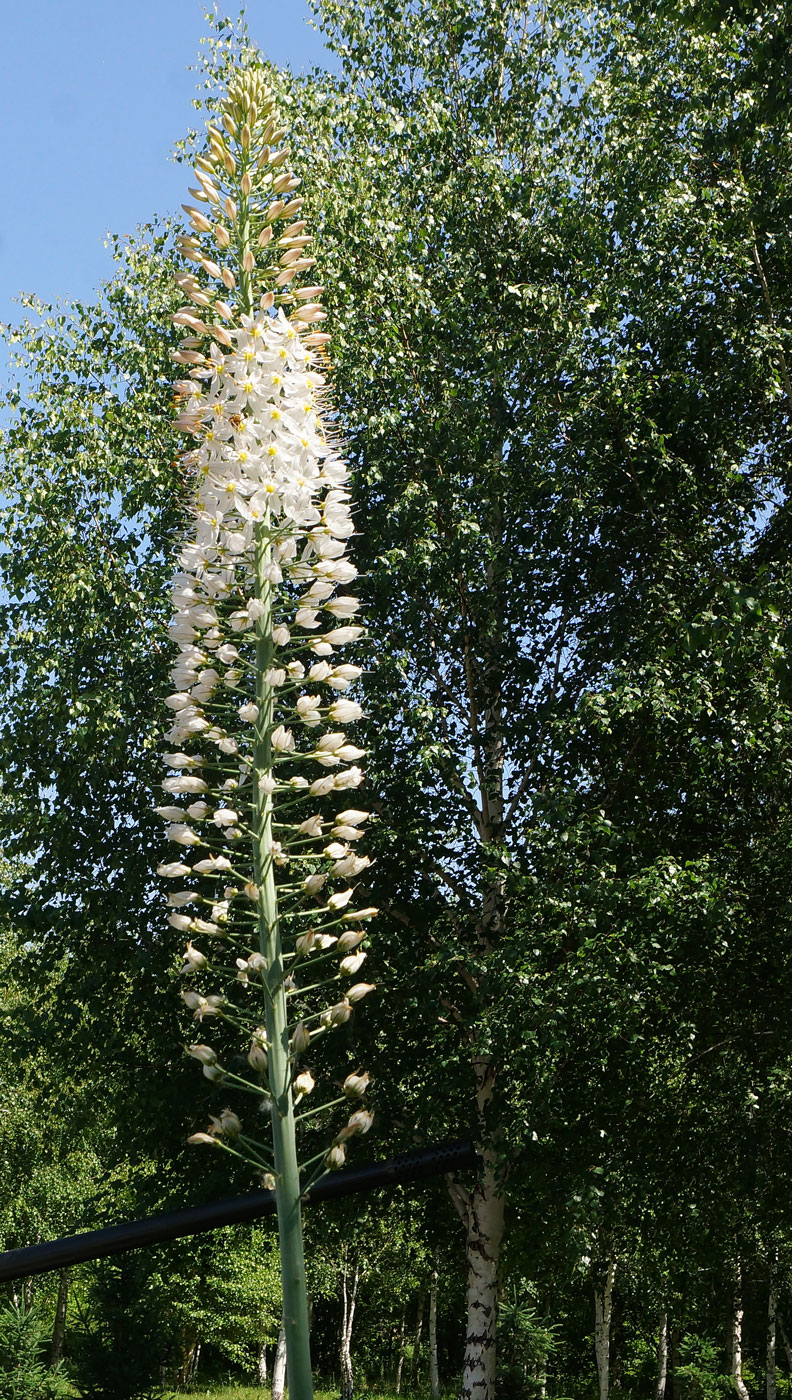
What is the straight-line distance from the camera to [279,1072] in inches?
91.3

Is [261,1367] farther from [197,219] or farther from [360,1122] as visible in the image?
[197,219]

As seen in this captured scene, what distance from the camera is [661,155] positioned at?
32.9ft

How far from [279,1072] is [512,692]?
8493mm

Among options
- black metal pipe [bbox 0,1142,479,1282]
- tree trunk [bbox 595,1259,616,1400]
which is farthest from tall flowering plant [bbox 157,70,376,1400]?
tree trunk [bbox 595,1259,616,1400]

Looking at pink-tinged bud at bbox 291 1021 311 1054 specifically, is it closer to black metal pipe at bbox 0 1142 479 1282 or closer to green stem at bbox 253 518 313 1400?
green stem at bbox 253 518 313 1400

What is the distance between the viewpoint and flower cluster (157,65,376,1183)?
246cm

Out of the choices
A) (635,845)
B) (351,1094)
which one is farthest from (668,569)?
(351,1094)

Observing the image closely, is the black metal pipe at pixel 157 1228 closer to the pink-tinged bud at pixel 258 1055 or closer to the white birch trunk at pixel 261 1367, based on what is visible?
the pink-tinged bud at pixel 258 1055

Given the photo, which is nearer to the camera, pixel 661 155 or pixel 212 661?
pixel 212 661

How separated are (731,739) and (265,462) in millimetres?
6928

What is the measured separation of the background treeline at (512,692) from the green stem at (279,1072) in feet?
18.3

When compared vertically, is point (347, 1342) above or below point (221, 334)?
below

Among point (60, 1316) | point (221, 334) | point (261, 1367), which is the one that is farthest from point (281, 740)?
point (261, 1367)

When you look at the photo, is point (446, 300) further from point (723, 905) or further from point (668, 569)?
point (723, 905)
